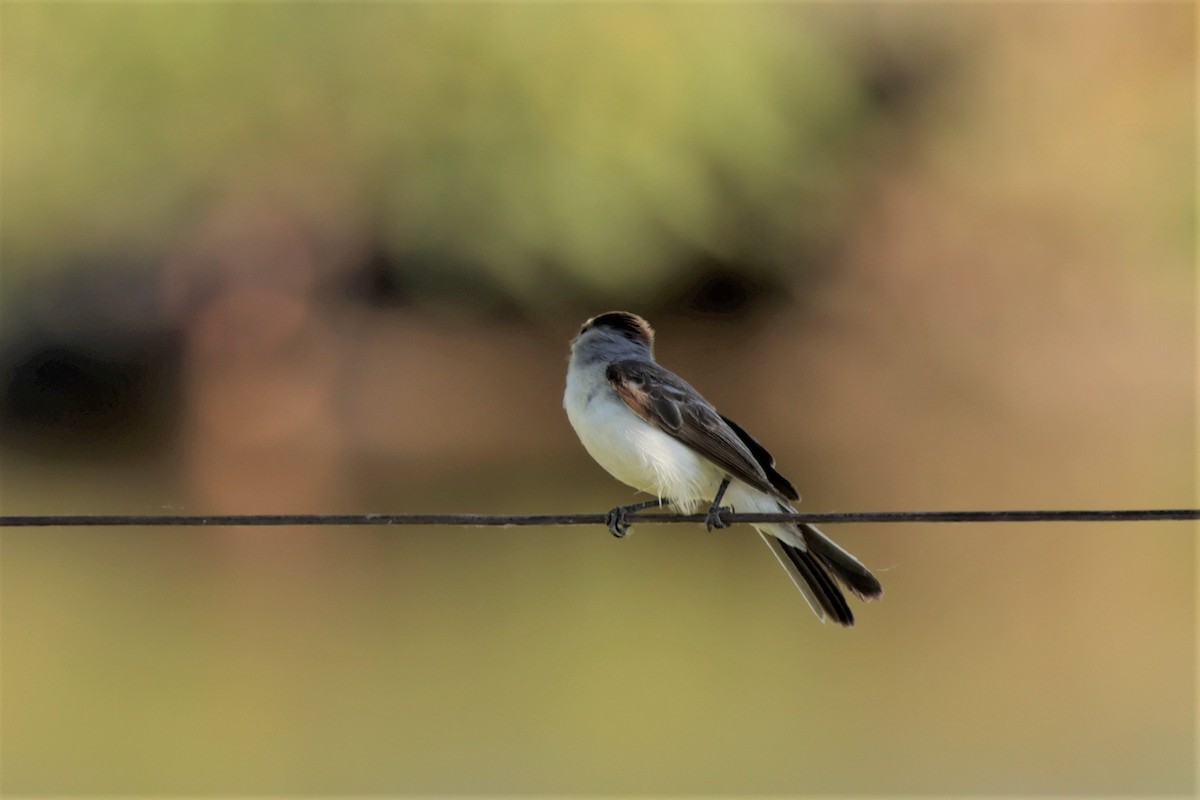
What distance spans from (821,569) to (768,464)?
49 centimetres

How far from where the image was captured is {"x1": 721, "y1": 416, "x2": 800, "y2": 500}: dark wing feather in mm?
5422

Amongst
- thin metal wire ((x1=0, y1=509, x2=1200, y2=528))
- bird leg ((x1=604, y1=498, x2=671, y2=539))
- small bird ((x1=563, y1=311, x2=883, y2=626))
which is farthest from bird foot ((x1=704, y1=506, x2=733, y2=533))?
thin metal wire ((x1=0, y1=509, x2=1200, y2=528))

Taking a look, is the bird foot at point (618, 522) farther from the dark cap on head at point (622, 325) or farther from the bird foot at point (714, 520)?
the dark cap on head at point (622, 325)

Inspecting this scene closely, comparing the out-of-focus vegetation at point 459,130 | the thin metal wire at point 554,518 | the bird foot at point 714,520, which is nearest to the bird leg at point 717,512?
the bird foot at point 714,520

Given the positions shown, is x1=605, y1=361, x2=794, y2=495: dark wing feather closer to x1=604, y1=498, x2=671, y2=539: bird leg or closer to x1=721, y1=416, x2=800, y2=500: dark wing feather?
x1=721, y1=416, x2=800, y2=500: dark wing feather

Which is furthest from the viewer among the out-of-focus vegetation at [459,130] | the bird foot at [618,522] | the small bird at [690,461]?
the out-of-focus vegetation at [459,130]

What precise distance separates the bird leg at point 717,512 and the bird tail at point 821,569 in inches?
7.9

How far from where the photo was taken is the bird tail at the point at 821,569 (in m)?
5.01

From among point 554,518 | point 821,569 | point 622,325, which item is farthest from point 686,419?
point 554,518

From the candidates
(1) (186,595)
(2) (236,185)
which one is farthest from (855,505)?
(2) (236,185)

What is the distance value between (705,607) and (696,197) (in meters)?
9.03

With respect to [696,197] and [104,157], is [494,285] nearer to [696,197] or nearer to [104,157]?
[696,197]

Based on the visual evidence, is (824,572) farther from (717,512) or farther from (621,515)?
(621,515)

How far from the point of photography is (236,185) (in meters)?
18.1
